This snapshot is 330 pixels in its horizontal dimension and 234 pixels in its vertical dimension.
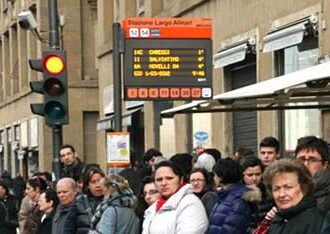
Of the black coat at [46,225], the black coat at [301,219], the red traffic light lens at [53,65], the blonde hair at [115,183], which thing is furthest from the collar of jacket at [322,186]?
the red traffic light lens at [53,65]

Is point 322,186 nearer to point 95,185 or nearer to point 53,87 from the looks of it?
point 95,185

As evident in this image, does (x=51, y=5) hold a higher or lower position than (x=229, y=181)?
higher

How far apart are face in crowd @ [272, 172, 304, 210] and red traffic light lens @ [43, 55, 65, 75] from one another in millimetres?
7774

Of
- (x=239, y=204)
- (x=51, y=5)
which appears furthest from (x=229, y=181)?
(x=51, y=5)

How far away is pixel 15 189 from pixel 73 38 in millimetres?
18464

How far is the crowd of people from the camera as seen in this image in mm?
6211

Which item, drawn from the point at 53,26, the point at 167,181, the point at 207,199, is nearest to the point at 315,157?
the point at 167,181

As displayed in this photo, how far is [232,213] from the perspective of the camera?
26.2ft

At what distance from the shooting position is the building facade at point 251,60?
16000 mm

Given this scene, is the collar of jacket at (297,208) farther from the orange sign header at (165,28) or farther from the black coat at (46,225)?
the orange sign header at (165,28)

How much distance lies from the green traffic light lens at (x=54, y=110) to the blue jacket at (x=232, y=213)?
5862mm

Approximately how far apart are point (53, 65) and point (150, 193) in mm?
4779

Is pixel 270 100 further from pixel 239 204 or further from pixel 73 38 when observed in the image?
pixel 73 38

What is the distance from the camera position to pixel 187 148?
23.0 metres
